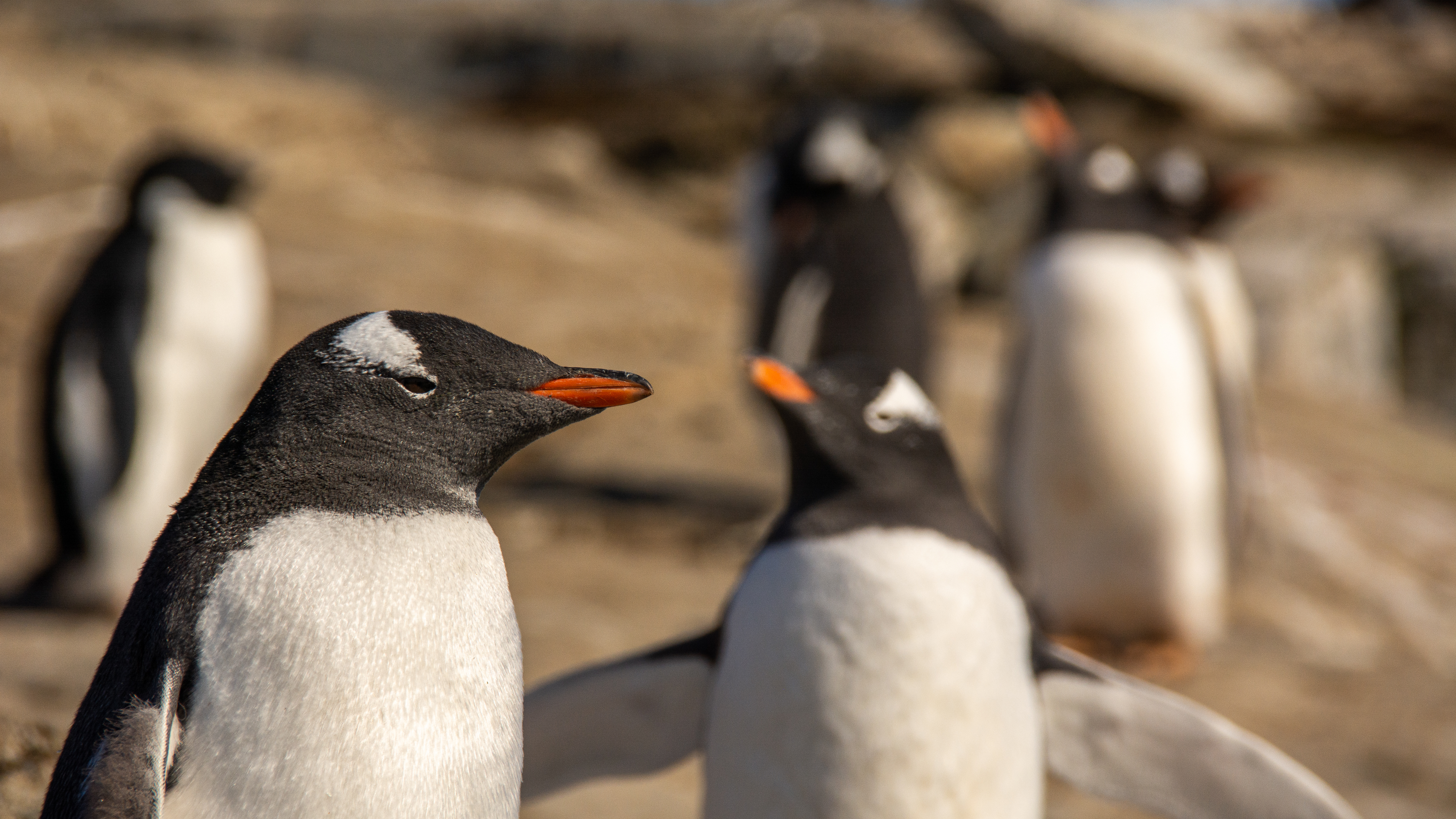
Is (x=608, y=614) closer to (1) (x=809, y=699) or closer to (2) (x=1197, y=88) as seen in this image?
(1) (x=809, y=699)

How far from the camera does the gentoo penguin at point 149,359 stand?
4.21m

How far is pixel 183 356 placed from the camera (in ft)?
14.3

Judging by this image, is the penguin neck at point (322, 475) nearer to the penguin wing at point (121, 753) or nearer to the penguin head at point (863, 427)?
the penguin wing at point (121, 753)

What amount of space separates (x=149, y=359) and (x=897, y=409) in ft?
10.6

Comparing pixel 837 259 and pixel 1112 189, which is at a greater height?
pixel 1112 189

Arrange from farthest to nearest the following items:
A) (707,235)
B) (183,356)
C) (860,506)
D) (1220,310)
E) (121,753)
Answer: (707,235)
(183,356)
(1220,310)
(860,506)
(121,753)

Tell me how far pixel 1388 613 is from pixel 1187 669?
149cm

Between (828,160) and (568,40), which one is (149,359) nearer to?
(828,160)

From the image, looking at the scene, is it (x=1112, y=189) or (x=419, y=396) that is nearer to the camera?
(x=419, y=396)

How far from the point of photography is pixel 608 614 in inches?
143

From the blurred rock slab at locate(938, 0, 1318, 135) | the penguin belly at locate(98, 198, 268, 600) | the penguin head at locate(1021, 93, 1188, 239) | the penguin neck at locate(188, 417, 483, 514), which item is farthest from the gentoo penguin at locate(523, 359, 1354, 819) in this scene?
the blurred rock slab at locate(938, 0, 1318, 135)

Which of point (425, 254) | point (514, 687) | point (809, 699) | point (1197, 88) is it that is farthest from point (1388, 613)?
point (1197, 88)

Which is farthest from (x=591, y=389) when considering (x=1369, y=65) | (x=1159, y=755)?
(x=1369, y=65)

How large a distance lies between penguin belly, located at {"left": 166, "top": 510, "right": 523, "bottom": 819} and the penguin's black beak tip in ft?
0.57
